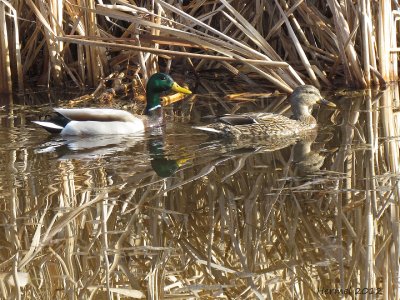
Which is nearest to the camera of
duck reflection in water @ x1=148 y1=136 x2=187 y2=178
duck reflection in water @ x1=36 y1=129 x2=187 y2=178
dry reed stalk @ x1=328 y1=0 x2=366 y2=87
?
duck reflection in water @ x1=148 y1=136 x2=187 y2=178

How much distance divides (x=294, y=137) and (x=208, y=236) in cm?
315

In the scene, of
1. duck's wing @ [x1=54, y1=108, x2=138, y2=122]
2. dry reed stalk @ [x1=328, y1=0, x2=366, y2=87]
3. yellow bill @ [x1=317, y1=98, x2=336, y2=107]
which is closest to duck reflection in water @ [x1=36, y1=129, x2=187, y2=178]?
duck's wing @ [x1=54, y1=108, x2=138, y2=122]

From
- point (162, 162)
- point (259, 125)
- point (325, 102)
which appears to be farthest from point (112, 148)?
point (325, 102)

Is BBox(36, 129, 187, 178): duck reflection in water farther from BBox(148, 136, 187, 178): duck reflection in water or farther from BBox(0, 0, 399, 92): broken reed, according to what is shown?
BBox(0, 0, 399, 92): broken reed

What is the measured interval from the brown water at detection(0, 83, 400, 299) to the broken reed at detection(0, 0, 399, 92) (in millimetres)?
1556

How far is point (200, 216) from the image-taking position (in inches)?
221

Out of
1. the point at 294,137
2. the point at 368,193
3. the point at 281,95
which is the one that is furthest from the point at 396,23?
the point at 368,193

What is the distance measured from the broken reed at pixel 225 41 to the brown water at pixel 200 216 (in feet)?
5.10

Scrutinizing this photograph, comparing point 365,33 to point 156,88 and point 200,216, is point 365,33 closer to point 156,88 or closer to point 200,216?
point 156,88

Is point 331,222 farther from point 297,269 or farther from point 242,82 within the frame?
point 242,82

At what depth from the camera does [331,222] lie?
537cm

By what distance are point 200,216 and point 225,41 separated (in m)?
4.45

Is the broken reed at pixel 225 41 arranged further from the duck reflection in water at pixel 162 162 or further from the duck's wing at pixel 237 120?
the duck reflection in water at pixel 162 162

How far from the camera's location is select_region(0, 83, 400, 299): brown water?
4.56m
